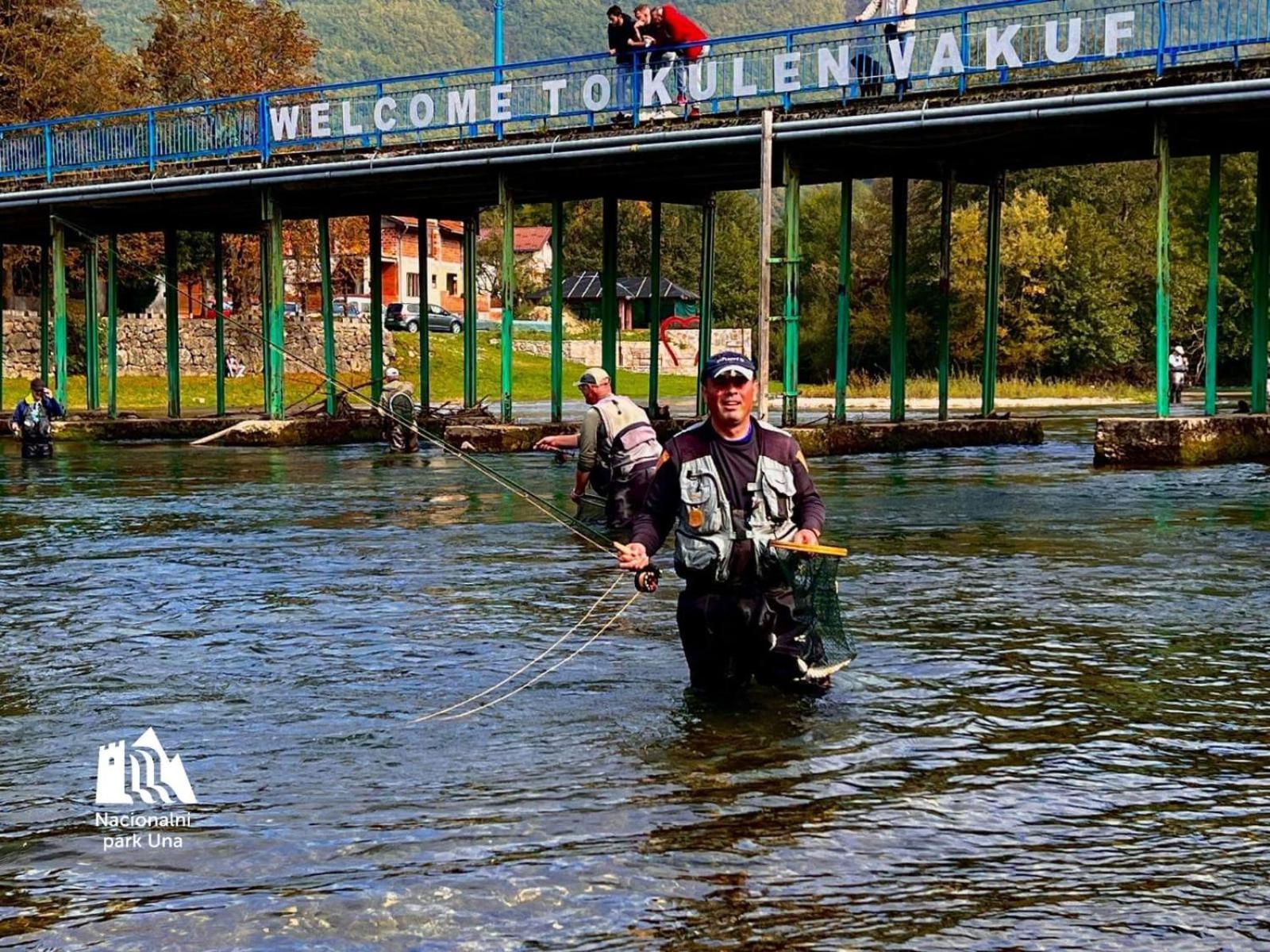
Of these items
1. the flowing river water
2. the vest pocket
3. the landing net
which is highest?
the vest pocket

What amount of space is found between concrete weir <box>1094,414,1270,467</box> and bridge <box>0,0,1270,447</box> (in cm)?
68

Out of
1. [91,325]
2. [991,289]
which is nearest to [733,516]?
[991,289]

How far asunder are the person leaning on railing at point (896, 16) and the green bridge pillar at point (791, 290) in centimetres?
233

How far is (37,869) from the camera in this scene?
6094mm

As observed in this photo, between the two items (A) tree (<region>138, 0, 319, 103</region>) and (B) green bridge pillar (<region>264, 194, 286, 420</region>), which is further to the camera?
(A) tree (<region>138, 0, 319, 103</region>)

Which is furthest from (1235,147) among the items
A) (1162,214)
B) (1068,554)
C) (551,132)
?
(1068,554)

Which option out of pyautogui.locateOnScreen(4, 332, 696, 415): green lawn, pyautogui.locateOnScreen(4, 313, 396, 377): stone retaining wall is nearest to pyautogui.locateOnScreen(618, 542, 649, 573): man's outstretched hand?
pyautogui.locateOnScreen(4, 332, 696, 415): green lawn

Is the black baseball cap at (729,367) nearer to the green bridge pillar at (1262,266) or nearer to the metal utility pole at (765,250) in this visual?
the metal utility pole at (765,250)

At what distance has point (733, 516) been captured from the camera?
802 cm

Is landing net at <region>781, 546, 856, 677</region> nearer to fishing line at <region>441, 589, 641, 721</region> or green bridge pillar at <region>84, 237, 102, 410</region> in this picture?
→ fishing line at <region>441, 589, 641, 721</region>

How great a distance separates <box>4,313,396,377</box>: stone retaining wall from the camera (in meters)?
57.2

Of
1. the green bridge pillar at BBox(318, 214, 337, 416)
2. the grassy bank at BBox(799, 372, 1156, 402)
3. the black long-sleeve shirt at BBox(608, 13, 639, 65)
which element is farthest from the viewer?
the grassy bank at BBox(799, 372, 1156, 402)

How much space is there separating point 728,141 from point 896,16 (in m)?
3.05

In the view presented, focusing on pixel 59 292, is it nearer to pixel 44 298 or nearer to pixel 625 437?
pixel 44 298
